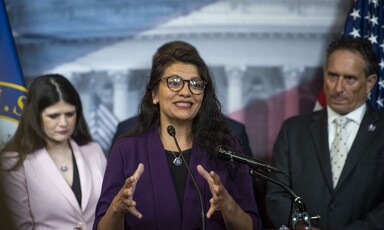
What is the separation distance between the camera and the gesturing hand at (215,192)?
2.32 m

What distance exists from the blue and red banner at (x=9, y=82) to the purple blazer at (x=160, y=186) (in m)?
1.76

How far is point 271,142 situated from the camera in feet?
15.7

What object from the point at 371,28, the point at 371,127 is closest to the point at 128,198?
the point at 371,127

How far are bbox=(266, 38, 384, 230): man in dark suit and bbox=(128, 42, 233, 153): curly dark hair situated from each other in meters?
1.01

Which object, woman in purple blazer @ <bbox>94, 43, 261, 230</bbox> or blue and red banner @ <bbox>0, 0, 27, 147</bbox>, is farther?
blue and red banner @ <bbox>0, 0, 27, 147</bbox>

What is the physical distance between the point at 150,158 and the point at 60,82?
1.49m

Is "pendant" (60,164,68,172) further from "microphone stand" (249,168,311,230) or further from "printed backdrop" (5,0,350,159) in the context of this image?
"microphone stand" (249,168,311,230)

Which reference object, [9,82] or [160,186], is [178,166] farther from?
[9,82]

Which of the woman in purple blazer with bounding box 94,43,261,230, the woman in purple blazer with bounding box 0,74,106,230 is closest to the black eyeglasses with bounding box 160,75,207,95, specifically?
the woman in purple blazer with bounding box 94,43,261,230

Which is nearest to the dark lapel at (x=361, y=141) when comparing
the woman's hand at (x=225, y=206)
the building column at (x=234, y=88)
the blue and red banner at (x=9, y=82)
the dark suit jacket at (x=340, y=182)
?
the dark suit jacket at (x=340, y=182)

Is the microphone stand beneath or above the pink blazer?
above

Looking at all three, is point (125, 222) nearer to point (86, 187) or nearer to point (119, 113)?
point (86, 187)

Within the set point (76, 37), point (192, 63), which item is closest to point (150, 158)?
point (192, 63)

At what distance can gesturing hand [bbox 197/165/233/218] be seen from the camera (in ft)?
7.63
